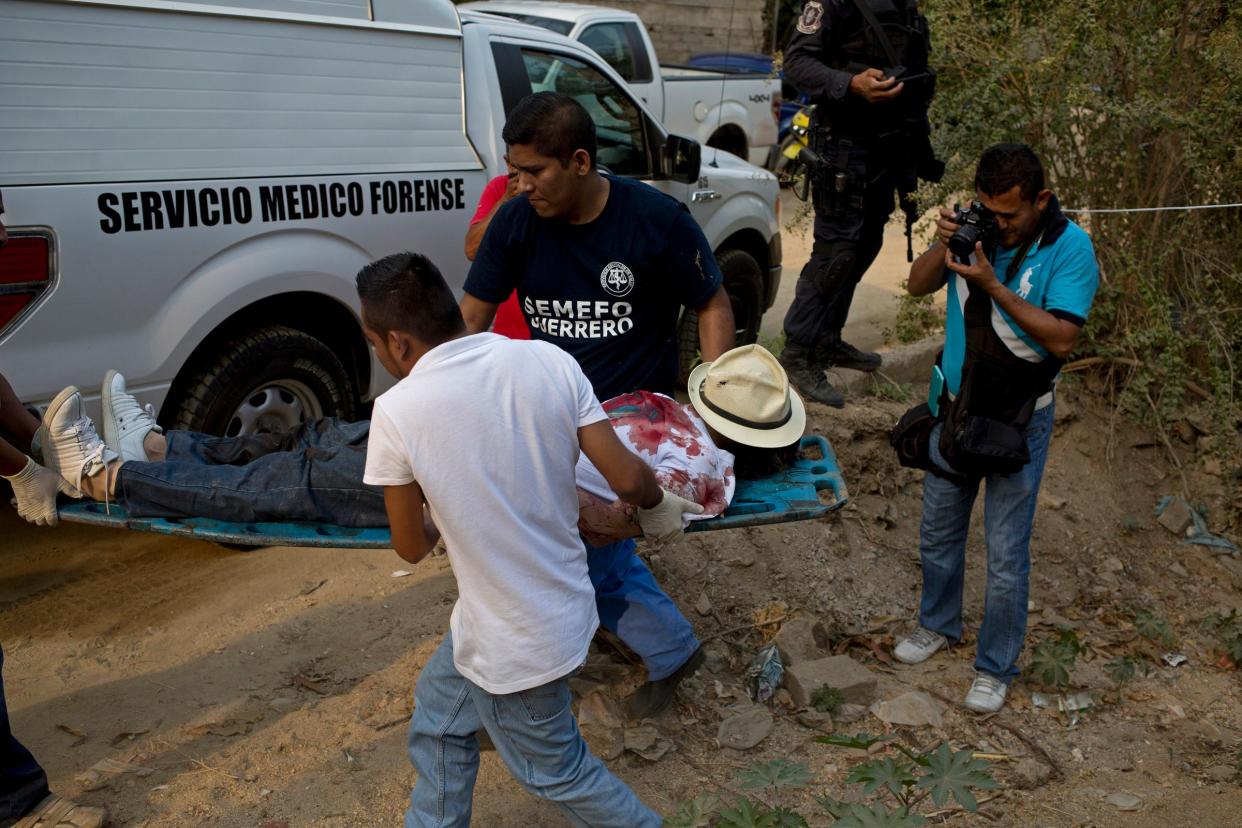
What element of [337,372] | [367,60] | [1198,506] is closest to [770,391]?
[337,372]

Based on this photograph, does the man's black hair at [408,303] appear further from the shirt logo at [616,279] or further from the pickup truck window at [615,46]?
Answer: the pickup truck window at [615,46]

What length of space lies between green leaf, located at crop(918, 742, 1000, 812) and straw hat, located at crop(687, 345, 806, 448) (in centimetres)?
106

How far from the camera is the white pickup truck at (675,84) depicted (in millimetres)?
10016

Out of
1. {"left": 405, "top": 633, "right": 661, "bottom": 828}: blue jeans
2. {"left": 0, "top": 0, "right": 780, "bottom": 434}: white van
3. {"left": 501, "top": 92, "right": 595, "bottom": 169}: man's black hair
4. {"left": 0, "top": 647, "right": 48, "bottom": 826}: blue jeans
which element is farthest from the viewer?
{"left": 0, "top": 0, "right": 780, "bottom": 434}: white van

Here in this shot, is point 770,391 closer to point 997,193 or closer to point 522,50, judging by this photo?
point 997,193

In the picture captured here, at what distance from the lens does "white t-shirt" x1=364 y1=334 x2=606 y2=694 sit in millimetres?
2275

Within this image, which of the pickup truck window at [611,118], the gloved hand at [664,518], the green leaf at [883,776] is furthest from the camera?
the pickup truck window at [611,118]

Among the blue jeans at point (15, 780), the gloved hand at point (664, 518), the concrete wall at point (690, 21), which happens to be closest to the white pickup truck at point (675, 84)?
the concrete wall at point (690, 21)

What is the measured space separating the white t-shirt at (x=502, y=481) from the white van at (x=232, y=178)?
7.02 ft

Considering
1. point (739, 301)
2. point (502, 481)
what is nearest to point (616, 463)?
point (502, 481)

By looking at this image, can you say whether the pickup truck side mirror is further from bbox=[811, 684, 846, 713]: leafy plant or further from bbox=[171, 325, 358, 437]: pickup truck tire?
bbox=[811, 684, 846, 713]: leafy plant

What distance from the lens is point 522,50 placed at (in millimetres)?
5488

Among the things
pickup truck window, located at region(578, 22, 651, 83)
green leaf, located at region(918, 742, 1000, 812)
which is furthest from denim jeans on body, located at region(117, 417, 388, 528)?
pickup truck window, located at region(578, 22, 651, 83)

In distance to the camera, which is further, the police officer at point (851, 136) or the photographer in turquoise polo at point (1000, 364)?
the police officer at point (851, 136)
